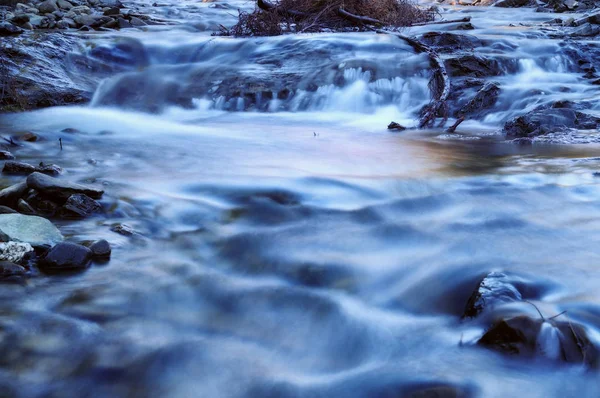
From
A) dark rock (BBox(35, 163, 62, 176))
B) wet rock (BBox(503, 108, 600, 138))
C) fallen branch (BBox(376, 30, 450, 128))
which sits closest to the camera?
dark rock (BBox(35, 163, 62, 176))

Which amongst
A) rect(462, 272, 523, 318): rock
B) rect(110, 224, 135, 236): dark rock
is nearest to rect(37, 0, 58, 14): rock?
rect(110, 224, 135, 236): dark rock

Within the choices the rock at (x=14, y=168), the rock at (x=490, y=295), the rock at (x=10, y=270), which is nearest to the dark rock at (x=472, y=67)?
the rock at (x=14, y=168)

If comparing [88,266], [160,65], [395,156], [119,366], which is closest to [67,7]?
[160,65]

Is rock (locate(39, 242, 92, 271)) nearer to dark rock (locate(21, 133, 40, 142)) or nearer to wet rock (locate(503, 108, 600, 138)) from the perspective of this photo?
dark rock (locate(21, 133, 40, 142))

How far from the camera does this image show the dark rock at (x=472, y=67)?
8492 mm

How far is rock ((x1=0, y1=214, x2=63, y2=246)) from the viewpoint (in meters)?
2.90

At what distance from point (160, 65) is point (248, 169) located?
527 cm

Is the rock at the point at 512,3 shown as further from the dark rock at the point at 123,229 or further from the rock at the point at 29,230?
the rock at the point at 29,230

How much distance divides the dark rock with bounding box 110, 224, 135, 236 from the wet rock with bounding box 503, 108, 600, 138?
15.0 ft

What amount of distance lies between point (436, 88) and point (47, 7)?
906cm

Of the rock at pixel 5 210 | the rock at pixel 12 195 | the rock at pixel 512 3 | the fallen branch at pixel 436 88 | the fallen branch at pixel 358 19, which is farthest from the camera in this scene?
the rock at pixel 512 3

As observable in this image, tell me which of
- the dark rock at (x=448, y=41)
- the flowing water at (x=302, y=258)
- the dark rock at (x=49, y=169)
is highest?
the dark rock at (x=448, y=41)

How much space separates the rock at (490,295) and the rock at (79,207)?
Answer: 2210 millimetres

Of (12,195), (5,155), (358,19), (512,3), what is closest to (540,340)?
(12,195)
